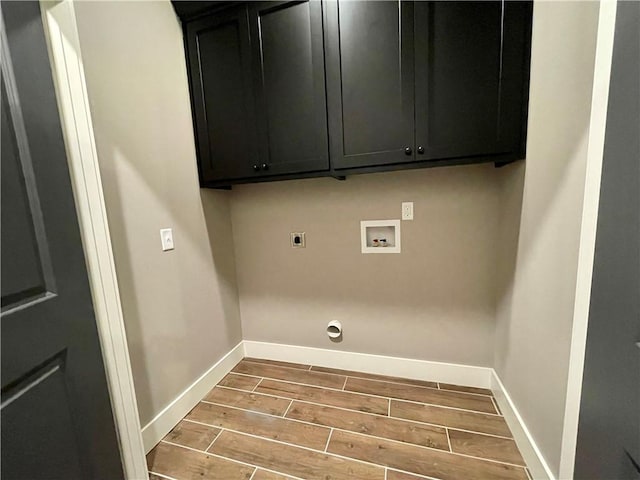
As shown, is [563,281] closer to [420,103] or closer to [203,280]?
[420,103]

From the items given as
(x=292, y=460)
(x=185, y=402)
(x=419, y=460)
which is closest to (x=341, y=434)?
(x=292, y=460)

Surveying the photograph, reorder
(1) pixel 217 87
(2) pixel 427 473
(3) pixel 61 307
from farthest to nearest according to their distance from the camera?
(1) pixel 217 87
(2) pixel 427 473
(3) pixel 61 307

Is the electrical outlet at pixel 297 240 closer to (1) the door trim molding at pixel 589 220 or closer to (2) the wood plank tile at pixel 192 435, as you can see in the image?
(2) the wood plank tile at pixel 192 435

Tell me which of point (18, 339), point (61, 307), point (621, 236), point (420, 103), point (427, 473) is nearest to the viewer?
point (621, 236)

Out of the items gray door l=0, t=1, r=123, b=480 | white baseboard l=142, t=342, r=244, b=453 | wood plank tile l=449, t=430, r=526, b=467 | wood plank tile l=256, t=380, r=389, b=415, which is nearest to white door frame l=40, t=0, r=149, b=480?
gray door l=0, t=1, r=123, b=480

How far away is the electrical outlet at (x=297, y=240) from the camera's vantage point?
209 cm

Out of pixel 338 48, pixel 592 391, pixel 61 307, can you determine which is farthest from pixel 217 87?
pixel 592 391

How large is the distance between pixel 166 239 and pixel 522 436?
2.17m

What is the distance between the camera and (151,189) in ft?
5.00

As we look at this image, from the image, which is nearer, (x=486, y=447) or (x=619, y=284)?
(x=619, y=284)

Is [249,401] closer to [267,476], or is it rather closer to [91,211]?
[267,476]

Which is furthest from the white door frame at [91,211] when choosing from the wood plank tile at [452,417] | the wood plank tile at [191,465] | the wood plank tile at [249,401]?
the wood plank tile at [452,417]

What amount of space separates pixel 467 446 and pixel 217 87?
2497 millimetres

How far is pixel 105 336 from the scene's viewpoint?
1054mm
